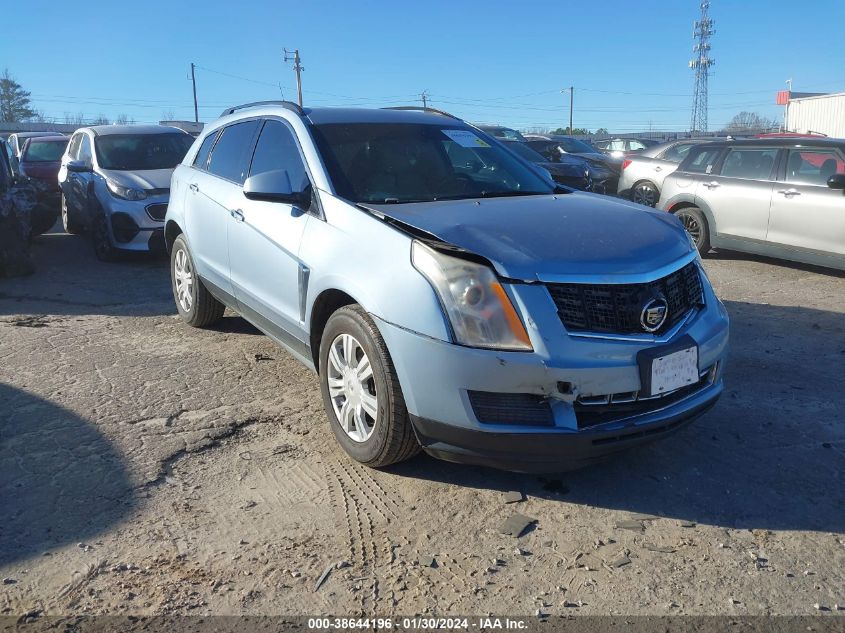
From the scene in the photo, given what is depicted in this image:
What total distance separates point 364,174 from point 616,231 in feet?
4.77

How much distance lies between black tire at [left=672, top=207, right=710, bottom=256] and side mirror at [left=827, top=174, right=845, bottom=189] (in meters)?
1.75

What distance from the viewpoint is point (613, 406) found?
3062 mm

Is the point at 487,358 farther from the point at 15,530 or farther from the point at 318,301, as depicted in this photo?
the point at 15,530

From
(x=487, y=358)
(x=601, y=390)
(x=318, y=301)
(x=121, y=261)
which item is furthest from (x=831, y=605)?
(x=121, y=261)

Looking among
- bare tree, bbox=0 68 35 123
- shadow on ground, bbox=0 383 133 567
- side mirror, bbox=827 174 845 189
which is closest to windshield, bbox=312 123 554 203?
shadow on ground, bbox=0 383 133 567

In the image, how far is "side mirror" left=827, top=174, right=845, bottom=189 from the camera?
7676 mm

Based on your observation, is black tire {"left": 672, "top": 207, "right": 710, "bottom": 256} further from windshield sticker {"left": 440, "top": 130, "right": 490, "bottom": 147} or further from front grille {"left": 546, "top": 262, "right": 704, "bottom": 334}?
front grille {"left": 546, "top": 262, "right": 704, "bottom": 334}

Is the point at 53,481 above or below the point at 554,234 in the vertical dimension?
below

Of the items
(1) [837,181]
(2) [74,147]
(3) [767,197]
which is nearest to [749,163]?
(3) [767,197]

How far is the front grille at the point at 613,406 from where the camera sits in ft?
9.91

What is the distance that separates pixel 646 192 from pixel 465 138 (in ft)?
27.3

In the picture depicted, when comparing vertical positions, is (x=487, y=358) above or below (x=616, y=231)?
below

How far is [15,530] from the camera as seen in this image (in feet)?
9.96

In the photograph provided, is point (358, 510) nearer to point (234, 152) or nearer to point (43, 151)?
point (234, 152)
